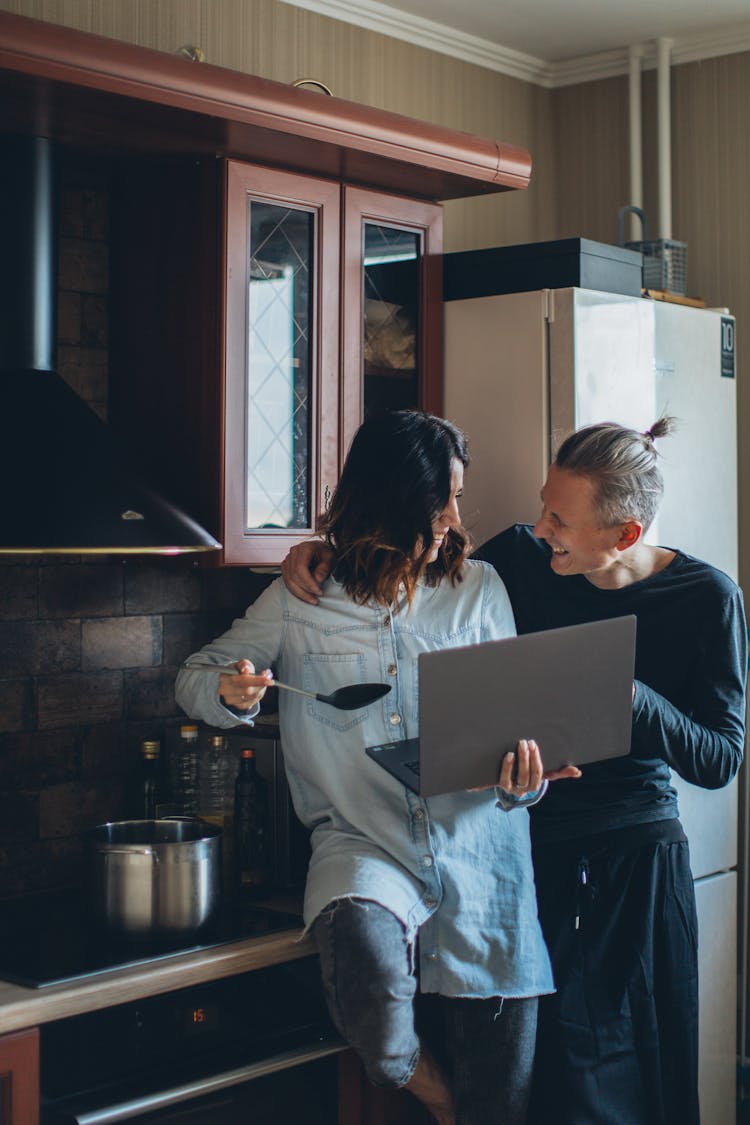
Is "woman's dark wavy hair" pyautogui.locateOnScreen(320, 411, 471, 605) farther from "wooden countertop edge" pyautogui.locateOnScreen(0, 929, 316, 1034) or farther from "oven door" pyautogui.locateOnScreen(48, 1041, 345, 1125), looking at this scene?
"oven door" pyautogui.locateOnScreen(48, 1041, 345, 1125)

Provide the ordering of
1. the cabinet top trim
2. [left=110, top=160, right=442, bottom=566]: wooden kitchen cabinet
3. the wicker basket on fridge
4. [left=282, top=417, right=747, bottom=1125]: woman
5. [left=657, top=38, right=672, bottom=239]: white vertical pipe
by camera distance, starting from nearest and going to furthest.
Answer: the cabinet top trim, [left=282, top=417, right=747, bottom=1125]: woman, [left=110, top=160, right=442, bottom=566]: wooden kitchen cabinet, the wicker basket on fridge, [left=657, top=38, right=672, bottom=239]: white vertical pipe

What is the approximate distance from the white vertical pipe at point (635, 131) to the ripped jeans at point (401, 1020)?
212cm

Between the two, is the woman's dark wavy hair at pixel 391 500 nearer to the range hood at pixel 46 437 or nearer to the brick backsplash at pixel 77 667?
the range hood at pixel 46 437

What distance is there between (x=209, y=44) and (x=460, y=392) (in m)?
0.89

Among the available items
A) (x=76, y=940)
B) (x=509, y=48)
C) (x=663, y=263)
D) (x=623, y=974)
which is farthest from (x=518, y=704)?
(x=509, y=48)

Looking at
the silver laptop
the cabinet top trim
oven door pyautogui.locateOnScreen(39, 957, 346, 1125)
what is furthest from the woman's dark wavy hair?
oven door pyautogui.locateOnScreen(39, 957, 346, 1125)

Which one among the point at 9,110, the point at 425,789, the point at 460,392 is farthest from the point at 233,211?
the point at 425,789

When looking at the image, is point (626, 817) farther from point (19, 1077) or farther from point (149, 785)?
point (19, 1077)

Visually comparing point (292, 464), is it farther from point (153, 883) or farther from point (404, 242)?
point (153, 883)

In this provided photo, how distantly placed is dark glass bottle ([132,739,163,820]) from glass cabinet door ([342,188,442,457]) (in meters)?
0.69

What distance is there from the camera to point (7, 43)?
5.98ft

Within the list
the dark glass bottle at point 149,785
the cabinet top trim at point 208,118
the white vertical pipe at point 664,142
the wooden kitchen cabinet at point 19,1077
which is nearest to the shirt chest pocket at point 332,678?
the dark glass bottle at point 149,785

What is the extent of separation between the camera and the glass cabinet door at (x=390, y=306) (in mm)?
2457

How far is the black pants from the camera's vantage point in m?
2.12
